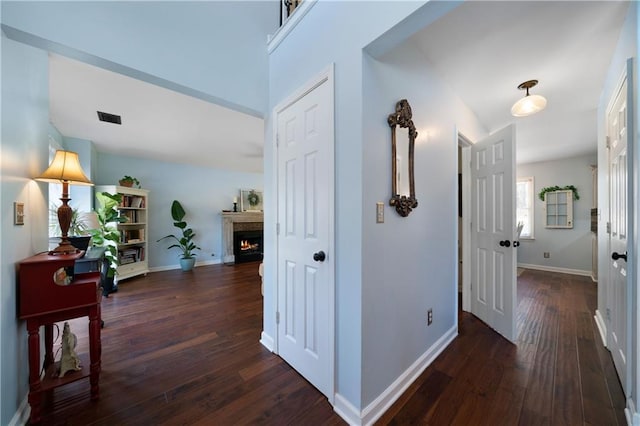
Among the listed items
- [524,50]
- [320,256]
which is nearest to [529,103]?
[524,50]

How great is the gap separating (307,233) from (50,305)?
60.1 inches

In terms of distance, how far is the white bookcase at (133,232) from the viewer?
4.14 m

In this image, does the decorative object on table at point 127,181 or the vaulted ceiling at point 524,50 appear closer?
the vaulted ceiling at point 524,50

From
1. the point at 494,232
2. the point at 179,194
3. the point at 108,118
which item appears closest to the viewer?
the point at 494,232

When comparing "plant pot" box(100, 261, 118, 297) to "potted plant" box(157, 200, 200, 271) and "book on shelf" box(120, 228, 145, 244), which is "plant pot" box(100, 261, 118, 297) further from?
"potted plant" box(157, 200, 200, 271)

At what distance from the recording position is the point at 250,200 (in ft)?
20.7

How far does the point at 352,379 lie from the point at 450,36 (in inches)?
88.9

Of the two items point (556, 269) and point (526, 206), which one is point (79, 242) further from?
point (556, 269)

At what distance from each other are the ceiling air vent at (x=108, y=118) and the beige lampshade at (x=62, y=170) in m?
1.81

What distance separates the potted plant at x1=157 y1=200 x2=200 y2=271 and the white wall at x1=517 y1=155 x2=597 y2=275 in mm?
7328

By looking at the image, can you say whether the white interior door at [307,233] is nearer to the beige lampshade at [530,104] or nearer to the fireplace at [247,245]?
the beige lampshade at [530,104]

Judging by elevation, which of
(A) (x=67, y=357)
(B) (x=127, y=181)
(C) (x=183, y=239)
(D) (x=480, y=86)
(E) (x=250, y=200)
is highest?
(D) (x=480, y=86)

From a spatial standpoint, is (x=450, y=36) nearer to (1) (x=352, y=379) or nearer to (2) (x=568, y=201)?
(1) (x=352, y=379)

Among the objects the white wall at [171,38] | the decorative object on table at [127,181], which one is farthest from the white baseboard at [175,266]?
the white wall at [171,38]
